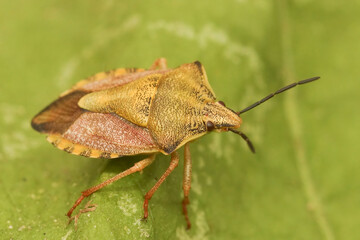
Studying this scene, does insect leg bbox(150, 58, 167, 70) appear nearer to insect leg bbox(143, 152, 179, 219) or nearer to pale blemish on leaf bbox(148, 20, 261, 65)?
pale blemish on leaf bbox(148, 20, 261, 65)

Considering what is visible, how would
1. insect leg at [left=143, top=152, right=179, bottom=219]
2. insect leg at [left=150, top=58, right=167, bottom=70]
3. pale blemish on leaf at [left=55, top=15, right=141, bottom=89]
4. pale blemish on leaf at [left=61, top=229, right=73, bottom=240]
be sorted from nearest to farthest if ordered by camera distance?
pale blemish on leaf at [left=61, top=229, right=73, bottom=240] → insect leg at [left=143, top=152, right=179, bottom=219] → insect leg at [left=150, top=58, right=167, bottom=70] → pale blemish on leaf at [left=55, top=15, right=141, bottom=89]

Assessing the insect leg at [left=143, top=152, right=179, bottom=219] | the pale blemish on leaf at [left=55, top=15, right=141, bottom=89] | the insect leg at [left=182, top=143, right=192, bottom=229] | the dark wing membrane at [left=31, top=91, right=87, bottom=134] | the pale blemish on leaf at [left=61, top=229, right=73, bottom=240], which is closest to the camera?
the pale blemish on leaf at [left=61, top=229, right=73, bottom=240]

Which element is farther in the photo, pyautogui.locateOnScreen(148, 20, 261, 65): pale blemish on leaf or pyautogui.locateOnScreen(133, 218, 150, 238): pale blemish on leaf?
pyautogui.locateOnScreen(148, 20, 261, 65): pale blemish on leaf

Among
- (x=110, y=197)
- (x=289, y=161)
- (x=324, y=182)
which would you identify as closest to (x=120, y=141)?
(x=110, y=197)

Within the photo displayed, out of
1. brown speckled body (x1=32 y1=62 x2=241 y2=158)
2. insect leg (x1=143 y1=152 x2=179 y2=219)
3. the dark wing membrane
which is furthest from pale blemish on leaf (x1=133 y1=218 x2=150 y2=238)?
the dark wing membrane

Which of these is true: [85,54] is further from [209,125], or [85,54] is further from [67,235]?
[67,235]

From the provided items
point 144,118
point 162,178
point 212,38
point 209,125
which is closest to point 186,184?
point 162,178

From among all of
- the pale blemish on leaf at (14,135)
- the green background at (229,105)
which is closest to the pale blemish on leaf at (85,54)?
the green background at (229,105)
